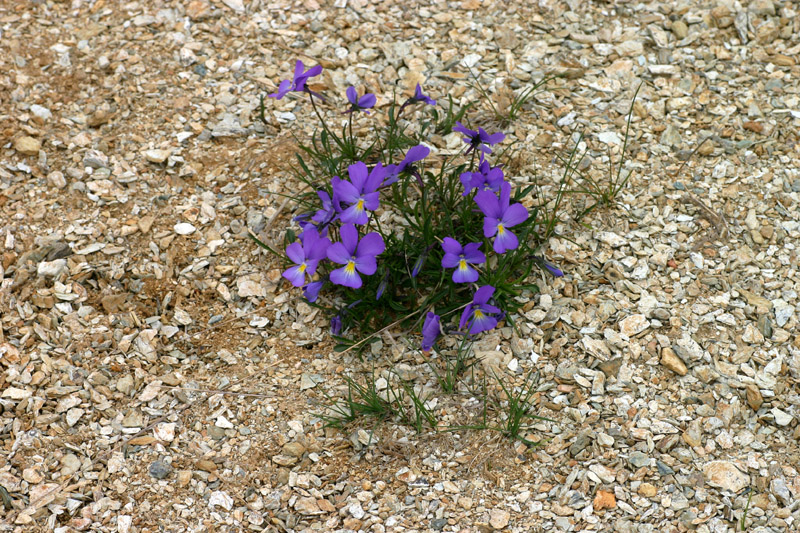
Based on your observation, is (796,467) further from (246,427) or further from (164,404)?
(164,404)

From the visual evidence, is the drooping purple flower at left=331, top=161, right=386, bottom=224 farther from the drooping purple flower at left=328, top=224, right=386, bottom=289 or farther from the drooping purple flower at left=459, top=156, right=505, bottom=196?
the drooping purple flower at left=459, top=156, right=505, bottom=196

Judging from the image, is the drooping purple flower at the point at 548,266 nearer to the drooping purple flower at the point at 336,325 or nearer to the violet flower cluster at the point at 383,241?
the violet flower cluster at the point at 383,241

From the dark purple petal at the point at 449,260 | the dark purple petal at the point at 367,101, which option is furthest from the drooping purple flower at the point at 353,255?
the dark purple petal at the point at 367,101

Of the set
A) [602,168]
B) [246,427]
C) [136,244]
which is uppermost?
[602,168]

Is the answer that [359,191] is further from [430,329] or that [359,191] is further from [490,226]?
[430,329]

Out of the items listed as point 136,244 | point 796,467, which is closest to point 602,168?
point 796,467

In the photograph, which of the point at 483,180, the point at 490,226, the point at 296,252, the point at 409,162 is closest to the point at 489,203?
the point at 490,226
